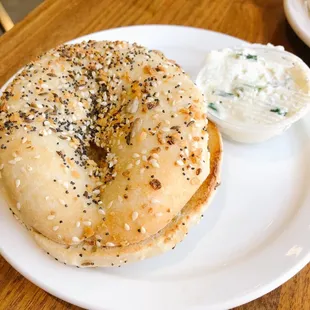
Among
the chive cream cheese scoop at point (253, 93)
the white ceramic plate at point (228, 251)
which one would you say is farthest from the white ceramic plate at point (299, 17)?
the white ceramic plate at point (228, 251)

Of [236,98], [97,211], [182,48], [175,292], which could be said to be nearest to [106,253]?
[97,211]

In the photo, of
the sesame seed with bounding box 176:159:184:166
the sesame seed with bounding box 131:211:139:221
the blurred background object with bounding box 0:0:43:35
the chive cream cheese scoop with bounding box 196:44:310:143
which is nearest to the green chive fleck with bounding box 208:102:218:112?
the chive cream cheese scoop with bounding box 196:44:310:143

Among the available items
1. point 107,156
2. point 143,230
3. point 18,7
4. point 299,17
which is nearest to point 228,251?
point 143,230

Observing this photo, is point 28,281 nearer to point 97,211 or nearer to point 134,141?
point 97,211

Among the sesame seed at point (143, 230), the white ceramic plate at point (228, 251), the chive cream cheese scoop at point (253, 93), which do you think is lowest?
the white ceramic plate at point (228, 251)

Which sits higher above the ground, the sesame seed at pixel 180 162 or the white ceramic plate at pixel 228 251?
the sesame seed at pixel 180 162

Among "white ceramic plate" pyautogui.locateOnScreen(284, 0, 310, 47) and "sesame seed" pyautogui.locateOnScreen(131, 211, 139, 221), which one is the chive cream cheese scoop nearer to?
"white ceramic plate" pyautogui.locateOnScreen(284, 0, 310, 47)

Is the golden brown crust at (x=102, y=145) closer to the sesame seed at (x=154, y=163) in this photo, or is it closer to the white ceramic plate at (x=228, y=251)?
the sesame seed at (x=154, y=163)

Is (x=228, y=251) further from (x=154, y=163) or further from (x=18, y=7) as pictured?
(x=18, y=7)
